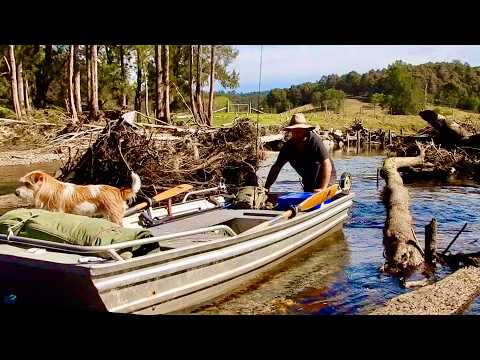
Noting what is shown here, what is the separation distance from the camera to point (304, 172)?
25.2ft

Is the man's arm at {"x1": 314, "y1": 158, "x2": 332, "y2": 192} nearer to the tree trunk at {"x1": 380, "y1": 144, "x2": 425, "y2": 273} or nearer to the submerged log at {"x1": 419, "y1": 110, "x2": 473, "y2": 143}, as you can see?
the tree trunk at {"x1": 380, "y1": 144, "x2": 425, "y2": 273}

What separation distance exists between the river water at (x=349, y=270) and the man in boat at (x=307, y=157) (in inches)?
34.1

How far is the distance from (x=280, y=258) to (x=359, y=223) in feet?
9.18

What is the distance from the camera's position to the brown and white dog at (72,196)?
5.56 m

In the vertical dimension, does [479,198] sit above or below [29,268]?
below

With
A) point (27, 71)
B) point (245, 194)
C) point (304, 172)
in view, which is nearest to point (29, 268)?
point (245, 194)

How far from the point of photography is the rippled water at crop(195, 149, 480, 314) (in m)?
5.42

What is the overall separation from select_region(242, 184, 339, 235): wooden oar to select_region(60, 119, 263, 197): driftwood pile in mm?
1569

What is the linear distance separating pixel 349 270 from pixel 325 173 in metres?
1.47

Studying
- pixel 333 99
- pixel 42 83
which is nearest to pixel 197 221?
pixel 42 83

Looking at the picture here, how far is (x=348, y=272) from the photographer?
646 cm
